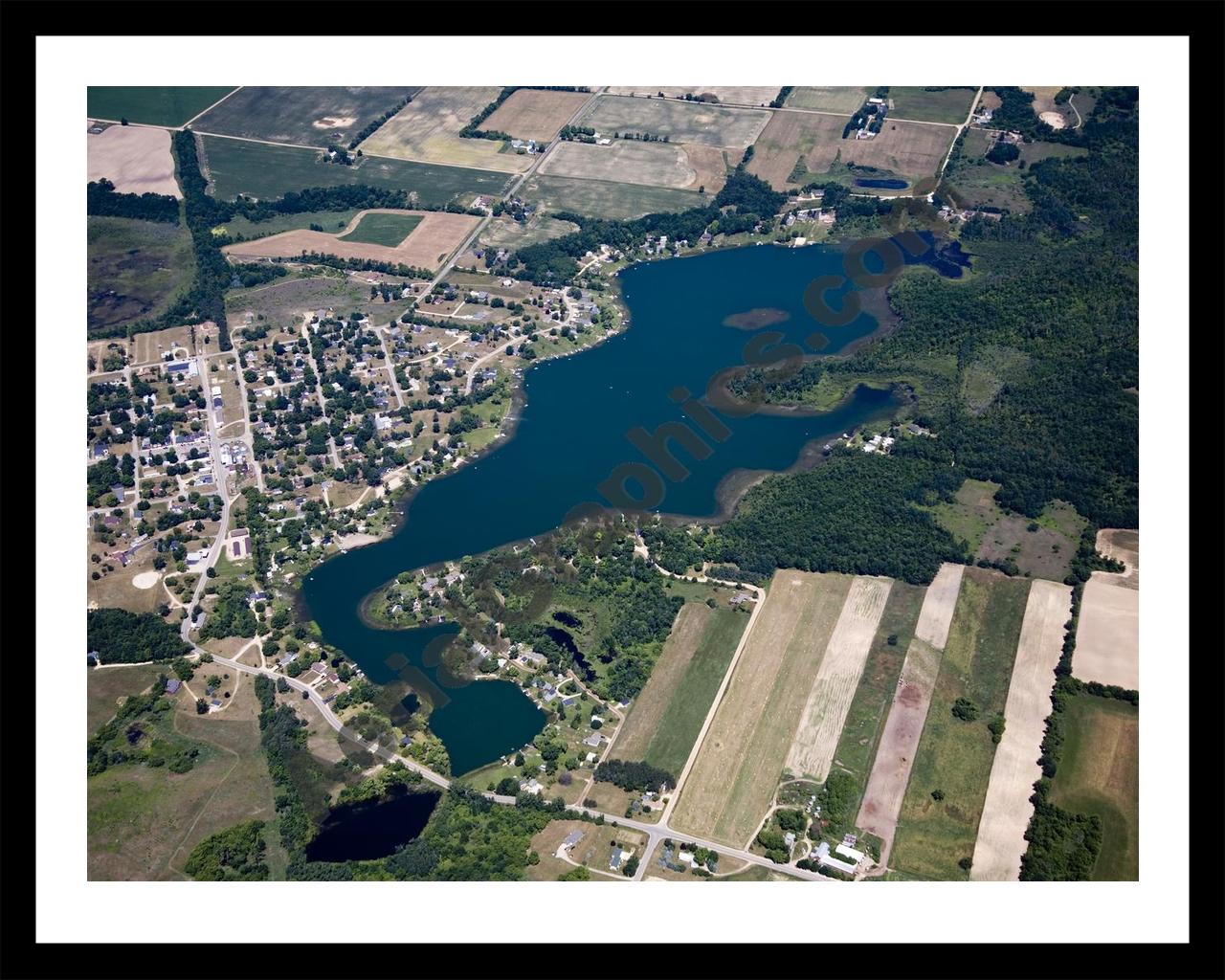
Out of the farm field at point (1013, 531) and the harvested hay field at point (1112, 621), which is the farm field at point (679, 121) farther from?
the harvested hay field at point (1112, 621)

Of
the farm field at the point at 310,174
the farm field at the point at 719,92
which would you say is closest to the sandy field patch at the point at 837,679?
the farm field at the point at 310,174

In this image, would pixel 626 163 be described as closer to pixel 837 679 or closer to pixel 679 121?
pixel 679 121

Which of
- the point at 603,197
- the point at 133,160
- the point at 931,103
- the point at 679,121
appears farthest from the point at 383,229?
the point at 931,103

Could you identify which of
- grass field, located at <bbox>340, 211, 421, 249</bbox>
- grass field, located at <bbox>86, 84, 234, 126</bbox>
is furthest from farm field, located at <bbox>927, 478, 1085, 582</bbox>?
grass field, located at <bbox>86, 84, 234, 126</bbox>

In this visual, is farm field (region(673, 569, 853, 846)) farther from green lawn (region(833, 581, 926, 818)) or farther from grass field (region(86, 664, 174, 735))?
grass field (region(86, 664, 174, 735))

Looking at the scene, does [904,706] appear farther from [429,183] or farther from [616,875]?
[429,183]

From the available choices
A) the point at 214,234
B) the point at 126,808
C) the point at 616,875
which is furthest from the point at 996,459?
the point at 214,234
